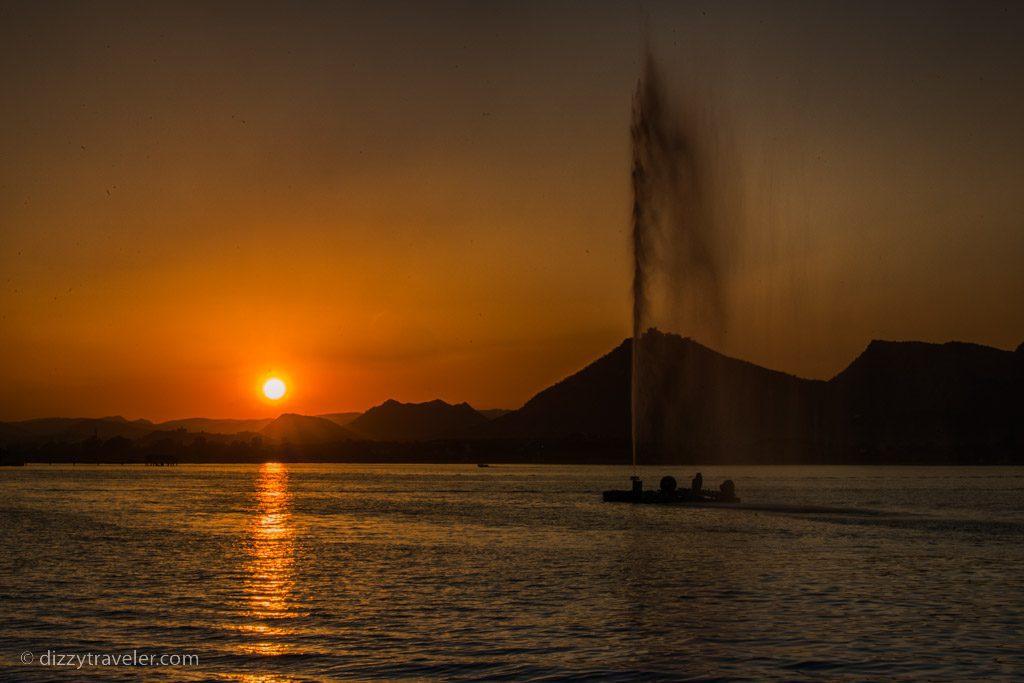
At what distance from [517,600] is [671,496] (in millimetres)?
51033

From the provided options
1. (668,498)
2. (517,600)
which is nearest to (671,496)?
(668,498)

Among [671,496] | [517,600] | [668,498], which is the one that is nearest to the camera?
[517,600]

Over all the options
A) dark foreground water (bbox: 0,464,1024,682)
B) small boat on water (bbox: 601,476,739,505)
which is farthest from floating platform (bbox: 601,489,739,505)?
dark foreground water (bbox: 0,464,1024,682)

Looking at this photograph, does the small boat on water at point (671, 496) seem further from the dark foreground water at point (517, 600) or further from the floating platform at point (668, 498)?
the dark foreground water at point (517, 600)

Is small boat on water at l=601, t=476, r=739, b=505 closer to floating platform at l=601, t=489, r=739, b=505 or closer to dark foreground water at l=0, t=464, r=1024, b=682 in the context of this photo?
floating platform at l=601, t=489, r=739, b=505

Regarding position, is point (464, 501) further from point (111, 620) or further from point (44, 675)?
point (44, 675)

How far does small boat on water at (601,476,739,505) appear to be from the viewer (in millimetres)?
79938

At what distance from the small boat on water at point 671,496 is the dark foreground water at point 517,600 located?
57.4 feet

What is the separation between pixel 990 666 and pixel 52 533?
4795cm

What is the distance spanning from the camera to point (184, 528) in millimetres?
61031

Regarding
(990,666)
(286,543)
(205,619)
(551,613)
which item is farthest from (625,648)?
(286,543)

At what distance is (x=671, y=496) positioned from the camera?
7981 cm

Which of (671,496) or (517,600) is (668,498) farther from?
(517,600)

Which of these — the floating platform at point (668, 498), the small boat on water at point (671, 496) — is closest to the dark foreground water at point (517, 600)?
the floating platform at point (668, 498)
